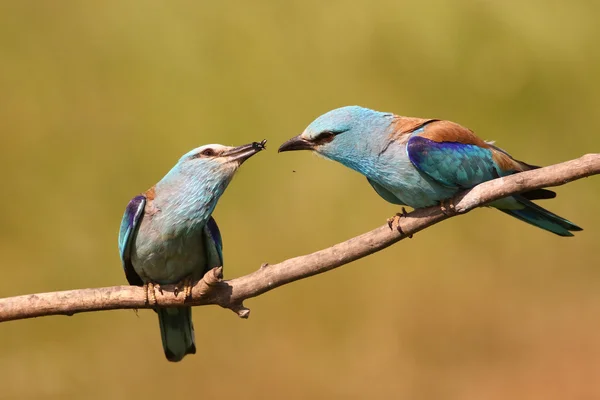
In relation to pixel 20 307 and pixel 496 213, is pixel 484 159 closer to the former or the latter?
pixel 20 307

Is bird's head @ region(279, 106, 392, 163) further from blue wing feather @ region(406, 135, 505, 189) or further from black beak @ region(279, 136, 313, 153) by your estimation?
blue wing feather @ region(406, 135, 505, 189)

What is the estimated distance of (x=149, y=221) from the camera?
12.0 ft

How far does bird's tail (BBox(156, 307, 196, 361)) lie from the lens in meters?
4.04

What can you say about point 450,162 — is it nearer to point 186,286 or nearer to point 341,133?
point 341,133

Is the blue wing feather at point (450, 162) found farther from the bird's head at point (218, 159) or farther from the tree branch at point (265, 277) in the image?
the bird's head at point (218, 159)

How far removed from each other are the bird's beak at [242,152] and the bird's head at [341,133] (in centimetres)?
15

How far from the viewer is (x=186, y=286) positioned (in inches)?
145

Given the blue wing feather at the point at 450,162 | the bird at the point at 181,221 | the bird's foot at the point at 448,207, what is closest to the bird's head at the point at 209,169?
the bird at the point at 181,221

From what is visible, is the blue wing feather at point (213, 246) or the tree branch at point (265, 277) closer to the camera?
the tree branch at point (265, 277)

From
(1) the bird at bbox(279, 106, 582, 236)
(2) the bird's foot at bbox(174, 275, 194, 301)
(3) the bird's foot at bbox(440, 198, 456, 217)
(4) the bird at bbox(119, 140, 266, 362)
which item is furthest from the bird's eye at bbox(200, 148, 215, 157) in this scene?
(3) the bird's foot at bbox(440, 198, 456, 217)

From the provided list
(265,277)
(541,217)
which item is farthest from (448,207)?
(265,277)

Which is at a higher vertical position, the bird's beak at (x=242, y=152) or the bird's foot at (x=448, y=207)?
the bird's beak at (x=242, y=152)

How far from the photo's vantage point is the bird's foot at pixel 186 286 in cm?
355

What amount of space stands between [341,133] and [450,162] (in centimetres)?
49
